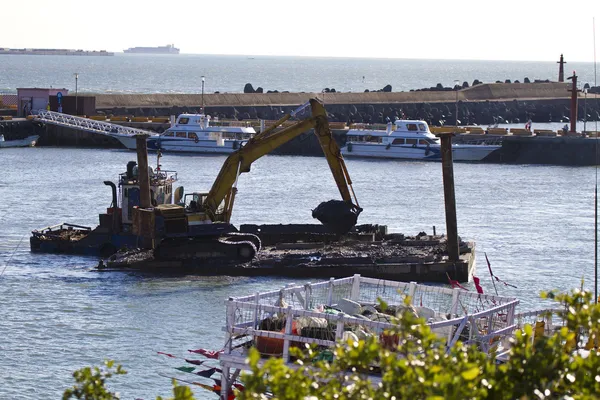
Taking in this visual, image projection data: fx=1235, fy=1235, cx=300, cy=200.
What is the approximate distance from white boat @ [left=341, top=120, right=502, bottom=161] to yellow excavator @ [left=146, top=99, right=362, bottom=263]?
37.2 meters

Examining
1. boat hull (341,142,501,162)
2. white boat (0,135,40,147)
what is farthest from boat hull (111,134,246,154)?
boat hull (341,142,501,162)

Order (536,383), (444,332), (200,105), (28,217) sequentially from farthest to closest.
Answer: (200,105), (28,217), (444,332), (536,383)

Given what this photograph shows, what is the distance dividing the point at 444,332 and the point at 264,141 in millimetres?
21161

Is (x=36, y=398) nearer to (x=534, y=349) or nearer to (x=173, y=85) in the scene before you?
(x=534, y=349)

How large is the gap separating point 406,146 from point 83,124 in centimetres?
2151

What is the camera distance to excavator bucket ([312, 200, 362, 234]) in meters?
38.2

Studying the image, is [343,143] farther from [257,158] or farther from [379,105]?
[257,158]

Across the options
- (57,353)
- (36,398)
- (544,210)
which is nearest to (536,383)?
(36,398)

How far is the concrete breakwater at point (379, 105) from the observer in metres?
96.9

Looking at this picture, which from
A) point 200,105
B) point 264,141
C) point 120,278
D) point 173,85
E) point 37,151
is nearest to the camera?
point 120,278

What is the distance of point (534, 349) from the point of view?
11203mm

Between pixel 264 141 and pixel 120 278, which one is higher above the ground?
pixel 264 141

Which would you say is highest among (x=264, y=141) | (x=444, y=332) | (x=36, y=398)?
(x=264, y=141)

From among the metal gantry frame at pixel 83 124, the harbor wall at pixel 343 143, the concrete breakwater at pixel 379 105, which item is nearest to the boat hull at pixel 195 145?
the metal gantry frame at pixel 83 124
